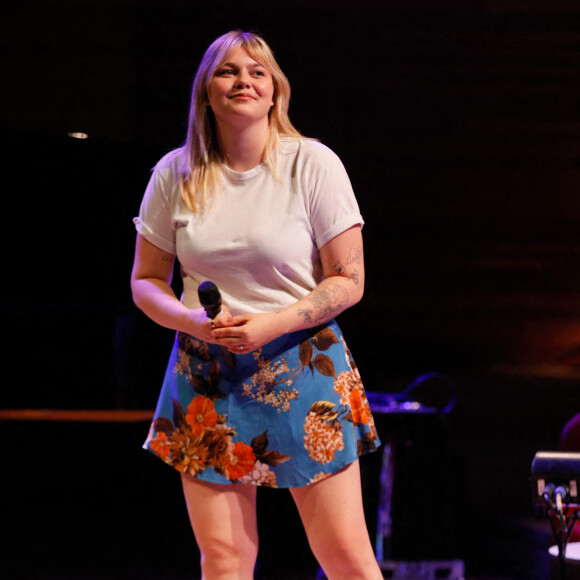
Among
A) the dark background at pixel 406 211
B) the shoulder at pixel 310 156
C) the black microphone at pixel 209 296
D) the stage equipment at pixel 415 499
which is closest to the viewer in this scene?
the black microphone at pixel 209 296

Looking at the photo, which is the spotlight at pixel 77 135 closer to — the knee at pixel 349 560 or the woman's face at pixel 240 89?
the woman's face at pixel 240 89

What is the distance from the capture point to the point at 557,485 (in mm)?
1934

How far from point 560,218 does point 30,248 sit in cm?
262

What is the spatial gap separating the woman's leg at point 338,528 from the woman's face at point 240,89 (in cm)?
73

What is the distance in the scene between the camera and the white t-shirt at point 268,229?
1.51m

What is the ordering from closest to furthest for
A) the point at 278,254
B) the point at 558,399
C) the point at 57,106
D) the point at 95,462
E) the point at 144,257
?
1. the point at 278,254
2. the point at 144,257
3. the point at 95,462
4. the point at 558,399
5. the point at 57,106

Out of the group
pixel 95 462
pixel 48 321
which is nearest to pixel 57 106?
pixel 48 321

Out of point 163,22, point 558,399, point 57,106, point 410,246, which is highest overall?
point 163,22

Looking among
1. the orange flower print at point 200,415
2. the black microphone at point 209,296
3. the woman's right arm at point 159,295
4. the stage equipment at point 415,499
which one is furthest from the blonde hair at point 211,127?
the stage equipment at point 415,499

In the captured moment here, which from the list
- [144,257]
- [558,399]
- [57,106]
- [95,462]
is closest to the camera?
[144,257]

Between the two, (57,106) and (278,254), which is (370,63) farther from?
(278,254)

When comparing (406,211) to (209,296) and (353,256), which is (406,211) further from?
(209,296)

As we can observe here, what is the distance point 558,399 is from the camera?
3.81 meters

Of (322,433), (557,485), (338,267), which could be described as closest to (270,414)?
(322,433)
